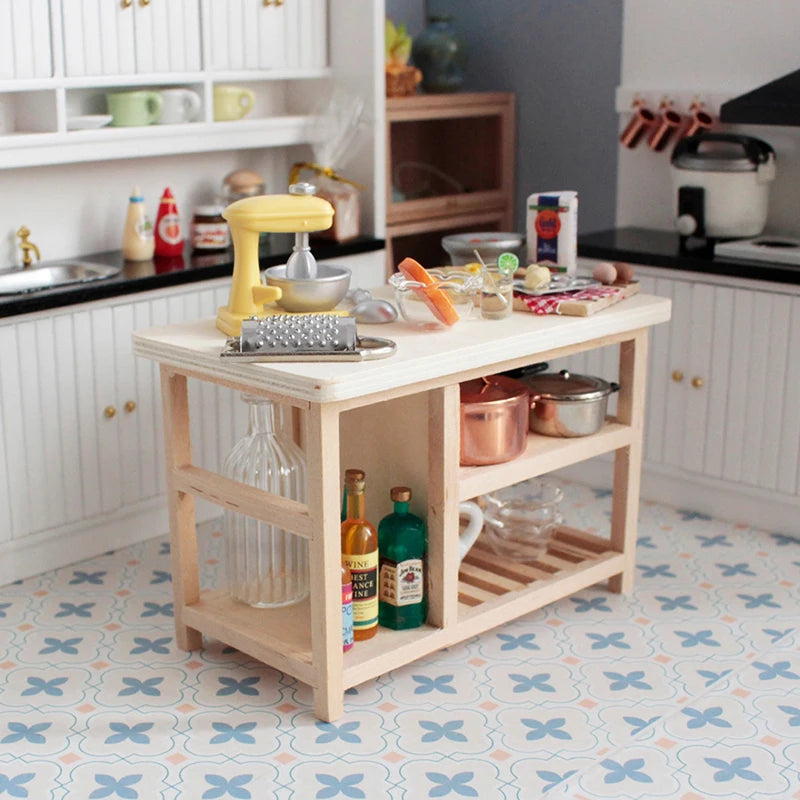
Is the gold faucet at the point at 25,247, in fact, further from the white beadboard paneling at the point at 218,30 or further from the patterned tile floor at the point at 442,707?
the patterned tile floor at the point at 442,707

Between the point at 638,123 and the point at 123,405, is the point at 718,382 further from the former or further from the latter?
the point at 123,405

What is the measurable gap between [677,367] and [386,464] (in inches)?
53.4

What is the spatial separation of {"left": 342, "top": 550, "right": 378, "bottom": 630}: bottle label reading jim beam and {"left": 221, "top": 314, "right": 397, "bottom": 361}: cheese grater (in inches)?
17.5

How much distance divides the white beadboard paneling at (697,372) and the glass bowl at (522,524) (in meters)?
0.74

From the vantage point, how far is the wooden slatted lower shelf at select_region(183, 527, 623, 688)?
2.70 metres

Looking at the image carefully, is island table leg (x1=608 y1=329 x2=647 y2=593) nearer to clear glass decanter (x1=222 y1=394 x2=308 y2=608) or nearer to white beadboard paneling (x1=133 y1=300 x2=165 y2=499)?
clear glass decanter (x1=222 y1=394 x2=308 y2=608)

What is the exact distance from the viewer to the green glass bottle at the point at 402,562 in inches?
108

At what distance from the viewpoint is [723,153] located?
3.91 meters

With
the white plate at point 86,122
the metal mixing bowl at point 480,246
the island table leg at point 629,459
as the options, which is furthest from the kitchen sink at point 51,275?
the island table leg at point 629,459

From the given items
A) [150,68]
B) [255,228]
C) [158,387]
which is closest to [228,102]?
[150,68]

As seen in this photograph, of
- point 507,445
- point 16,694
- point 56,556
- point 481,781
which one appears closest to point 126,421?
point 56,556

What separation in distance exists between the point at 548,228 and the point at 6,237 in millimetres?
1520

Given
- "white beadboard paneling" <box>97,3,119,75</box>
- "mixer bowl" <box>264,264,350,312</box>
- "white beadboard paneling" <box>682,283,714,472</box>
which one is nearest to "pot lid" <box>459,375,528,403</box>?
"mixer bowl" <box>264,264,350,312</box>

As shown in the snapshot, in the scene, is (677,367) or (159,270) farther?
(677,367)
